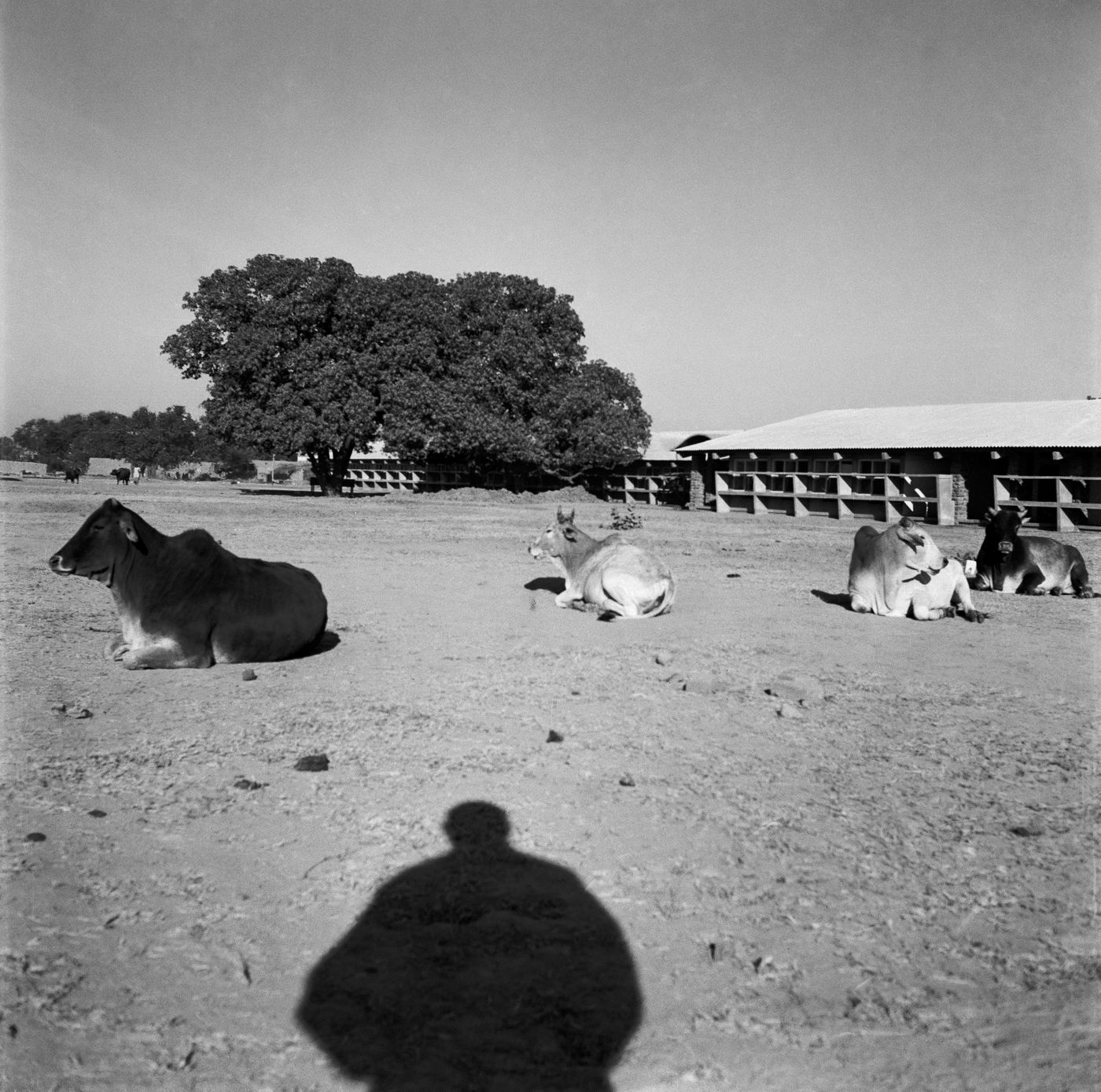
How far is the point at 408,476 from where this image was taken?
61906 mm

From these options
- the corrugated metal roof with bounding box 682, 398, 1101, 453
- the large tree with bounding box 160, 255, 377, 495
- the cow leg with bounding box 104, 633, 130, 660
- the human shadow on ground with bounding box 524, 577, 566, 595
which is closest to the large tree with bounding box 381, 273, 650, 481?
the large tree with bounding box 160, 255, 377, 495

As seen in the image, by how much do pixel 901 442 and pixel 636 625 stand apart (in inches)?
1044

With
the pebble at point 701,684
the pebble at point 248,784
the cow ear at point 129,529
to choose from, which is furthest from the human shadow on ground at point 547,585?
the pebble at point 248,784

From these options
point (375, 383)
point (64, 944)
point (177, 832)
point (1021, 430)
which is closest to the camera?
point (64, 944)

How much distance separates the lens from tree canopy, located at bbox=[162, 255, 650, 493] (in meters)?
42.2

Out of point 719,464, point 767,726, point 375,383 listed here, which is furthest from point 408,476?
point 767,726

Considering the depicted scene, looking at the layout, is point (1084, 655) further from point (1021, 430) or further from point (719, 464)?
point (719, 464)

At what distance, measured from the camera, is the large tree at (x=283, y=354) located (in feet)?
137

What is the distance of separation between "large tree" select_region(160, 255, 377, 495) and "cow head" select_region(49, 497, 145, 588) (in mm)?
34691

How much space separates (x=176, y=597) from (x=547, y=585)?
6.77 m

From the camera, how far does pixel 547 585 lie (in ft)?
45.6

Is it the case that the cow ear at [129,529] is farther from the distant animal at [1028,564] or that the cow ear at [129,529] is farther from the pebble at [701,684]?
the distant animal at [1028,564]

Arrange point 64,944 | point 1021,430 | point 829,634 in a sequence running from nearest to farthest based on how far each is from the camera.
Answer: point 64,944 → point 829,634 → point 1021,430

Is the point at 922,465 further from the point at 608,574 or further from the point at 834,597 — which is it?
the point at 608,574
